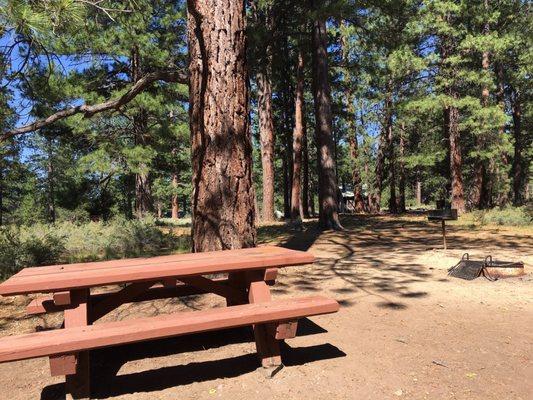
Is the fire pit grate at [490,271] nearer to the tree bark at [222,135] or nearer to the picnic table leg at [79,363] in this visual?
the tree bark at [222,135]

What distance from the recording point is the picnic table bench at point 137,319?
264 centimetres

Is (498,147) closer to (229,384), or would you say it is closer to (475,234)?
(475,234)

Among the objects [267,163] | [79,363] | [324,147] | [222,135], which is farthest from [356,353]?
[267,163]

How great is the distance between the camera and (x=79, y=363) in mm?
2980

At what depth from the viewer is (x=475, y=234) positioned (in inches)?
443

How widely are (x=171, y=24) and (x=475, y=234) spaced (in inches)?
524

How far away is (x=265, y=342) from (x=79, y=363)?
4.47ft

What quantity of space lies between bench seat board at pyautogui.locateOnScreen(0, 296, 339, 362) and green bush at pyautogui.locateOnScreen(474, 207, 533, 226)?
13406mm

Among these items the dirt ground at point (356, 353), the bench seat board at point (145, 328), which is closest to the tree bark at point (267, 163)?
the dirt ground at point (356, 353)

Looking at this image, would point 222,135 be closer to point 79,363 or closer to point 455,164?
point 79,363

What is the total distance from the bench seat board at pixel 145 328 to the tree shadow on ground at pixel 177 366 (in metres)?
0.59

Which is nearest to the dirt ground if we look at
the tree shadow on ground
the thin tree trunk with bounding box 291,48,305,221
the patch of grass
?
the tree shadow on ground

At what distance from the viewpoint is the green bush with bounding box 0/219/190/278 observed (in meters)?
7.69

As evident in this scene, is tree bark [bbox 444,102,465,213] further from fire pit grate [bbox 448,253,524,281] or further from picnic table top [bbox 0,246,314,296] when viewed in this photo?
→ picnic table top [bbox 0,246,314,296]
